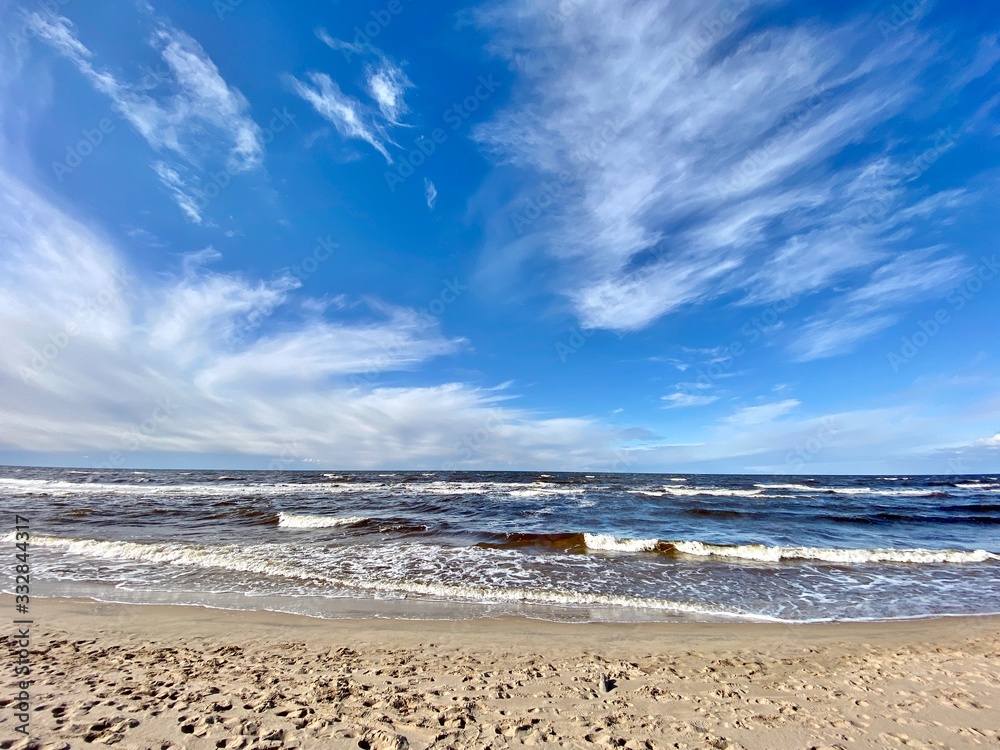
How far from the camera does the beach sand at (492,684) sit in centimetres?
437

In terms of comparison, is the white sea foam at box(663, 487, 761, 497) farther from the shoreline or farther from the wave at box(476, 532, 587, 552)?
the shoreline

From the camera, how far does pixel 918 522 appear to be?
25391 millimetres

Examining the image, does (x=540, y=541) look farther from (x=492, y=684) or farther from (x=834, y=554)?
(x=492, y=684)

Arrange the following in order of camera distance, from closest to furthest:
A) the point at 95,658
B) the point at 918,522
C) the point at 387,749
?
the point at 387,749, the point at 95,658, the point at 918,522

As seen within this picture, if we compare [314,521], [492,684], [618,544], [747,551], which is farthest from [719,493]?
[492,684]

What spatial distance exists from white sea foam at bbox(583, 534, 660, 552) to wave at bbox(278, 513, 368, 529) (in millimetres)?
11112

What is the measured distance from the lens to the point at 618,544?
1609 centimetres

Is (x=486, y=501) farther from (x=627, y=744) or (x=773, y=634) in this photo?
(x=627, y=744)

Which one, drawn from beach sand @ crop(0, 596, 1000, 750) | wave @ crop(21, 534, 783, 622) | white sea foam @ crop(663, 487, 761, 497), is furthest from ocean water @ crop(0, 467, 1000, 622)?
white sea foam @ crop(663, 487, 761, 497)

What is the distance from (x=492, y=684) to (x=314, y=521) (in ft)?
58.2

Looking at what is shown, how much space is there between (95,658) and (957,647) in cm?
1384

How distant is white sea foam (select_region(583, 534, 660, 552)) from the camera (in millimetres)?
15576

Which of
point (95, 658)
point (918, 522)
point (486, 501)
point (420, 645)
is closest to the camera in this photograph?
point (95, 658)

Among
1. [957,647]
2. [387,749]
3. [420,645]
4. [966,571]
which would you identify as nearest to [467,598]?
[420,645]
